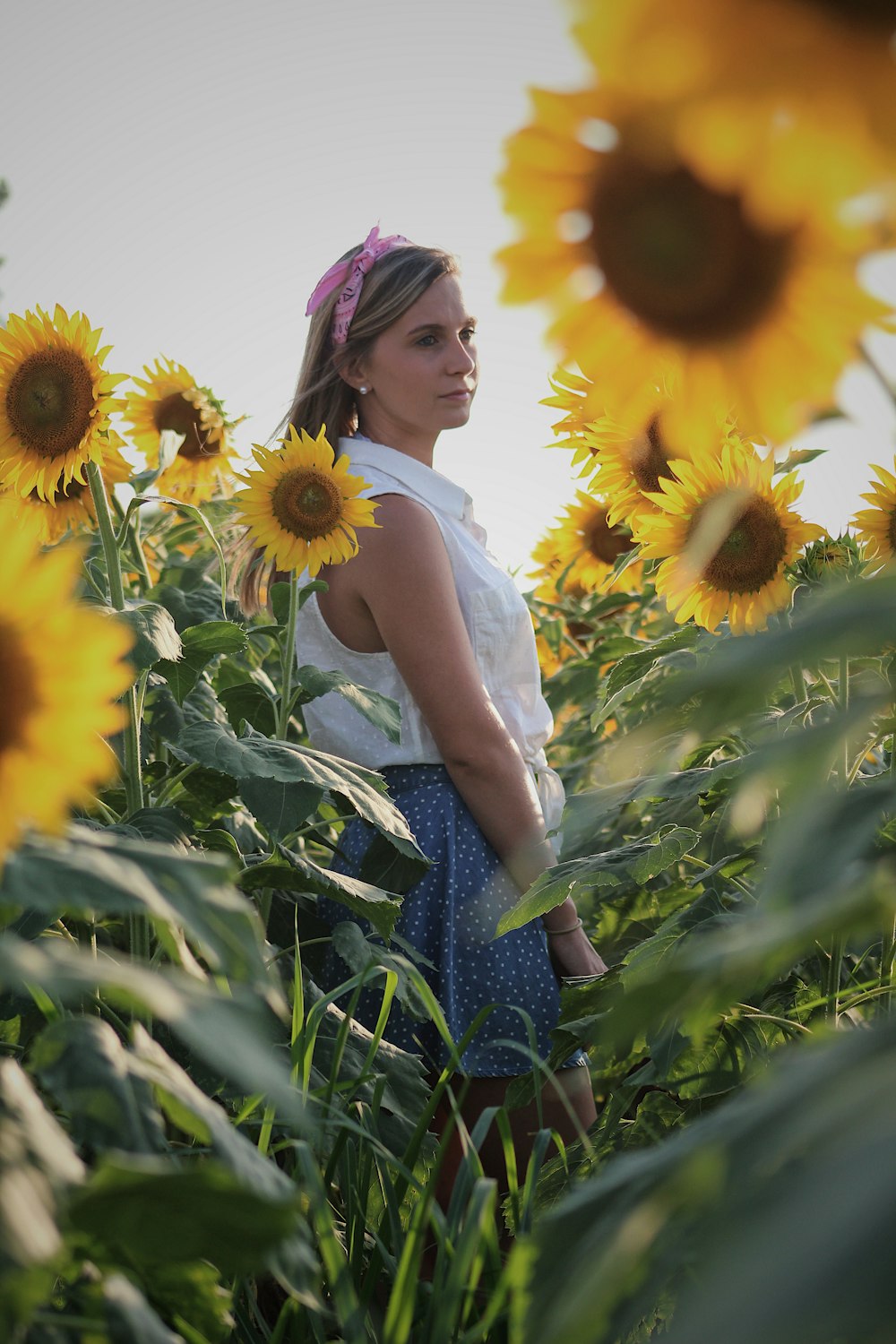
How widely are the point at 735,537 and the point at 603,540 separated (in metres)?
1.18

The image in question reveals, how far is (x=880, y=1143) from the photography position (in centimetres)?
33

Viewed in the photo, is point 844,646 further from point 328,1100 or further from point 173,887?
point 328,1100

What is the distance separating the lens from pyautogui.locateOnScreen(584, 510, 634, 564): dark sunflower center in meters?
2.48

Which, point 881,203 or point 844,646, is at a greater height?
point 881,203

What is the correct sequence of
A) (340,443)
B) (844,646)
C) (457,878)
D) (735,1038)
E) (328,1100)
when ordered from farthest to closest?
(340,443) < (457,878) < (735,1038) < (328,1100) < (844,646)

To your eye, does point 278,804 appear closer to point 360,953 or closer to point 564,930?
point 360,953

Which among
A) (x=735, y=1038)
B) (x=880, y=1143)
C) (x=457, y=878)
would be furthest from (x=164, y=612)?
(x=880, y=1143)

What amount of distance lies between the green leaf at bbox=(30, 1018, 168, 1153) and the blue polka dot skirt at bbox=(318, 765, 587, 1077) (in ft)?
3.65

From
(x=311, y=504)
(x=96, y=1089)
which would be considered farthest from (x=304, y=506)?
(x=96, y=1089)

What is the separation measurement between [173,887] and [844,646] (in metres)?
0.27

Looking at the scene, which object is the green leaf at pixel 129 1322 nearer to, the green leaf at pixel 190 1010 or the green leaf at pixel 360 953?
the green leaf at pixel 190 1010

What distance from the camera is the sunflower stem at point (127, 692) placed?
3.95 ft

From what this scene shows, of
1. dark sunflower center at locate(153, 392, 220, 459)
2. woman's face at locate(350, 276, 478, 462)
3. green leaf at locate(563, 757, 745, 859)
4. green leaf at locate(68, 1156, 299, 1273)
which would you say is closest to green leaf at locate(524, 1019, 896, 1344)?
green leaf at locate(68, 1156, 299, 1273)

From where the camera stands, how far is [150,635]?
1.08m
